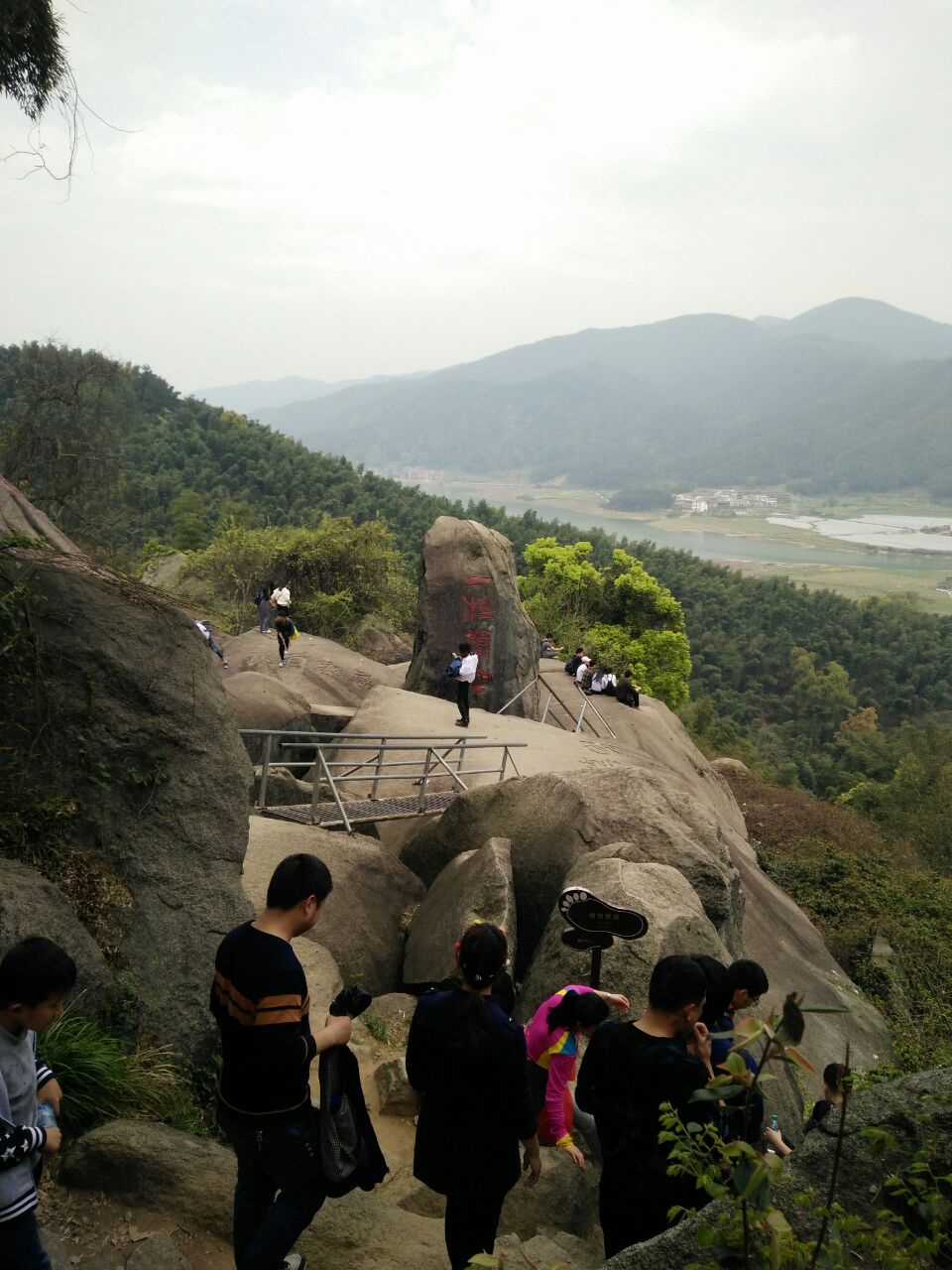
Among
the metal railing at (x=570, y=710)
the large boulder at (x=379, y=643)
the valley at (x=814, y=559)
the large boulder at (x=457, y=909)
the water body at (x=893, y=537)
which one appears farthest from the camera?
the water body at (x=893, y=537)

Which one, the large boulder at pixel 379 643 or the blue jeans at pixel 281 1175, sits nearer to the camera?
the blue jeans at pixel 281 1175

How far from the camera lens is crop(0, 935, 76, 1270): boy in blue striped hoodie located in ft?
8.48

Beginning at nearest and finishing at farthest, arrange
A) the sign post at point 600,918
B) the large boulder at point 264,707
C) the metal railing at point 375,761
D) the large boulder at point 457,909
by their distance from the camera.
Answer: the sign post at point 600,918 → the large boulder at point 457,909 → the metal railing at point 375,761 → the large boulder at point 264,707

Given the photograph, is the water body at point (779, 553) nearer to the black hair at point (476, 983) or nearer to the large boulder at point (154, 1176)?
the large boulder at point (154, 1176)

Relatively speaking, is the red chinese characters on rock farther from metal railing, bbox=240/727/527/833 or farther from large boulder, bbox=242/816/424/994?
large boulder, bbox=242/816/424/994

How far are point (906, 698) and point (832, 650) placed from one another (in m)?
6.40

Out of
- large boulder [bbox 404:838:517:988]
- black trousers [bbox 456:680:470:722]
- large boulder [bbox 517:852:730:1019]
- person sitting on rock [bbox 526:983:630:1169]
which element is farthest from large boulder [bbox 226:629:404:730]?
person sitting on rock [bbox 526:983:630:1169]

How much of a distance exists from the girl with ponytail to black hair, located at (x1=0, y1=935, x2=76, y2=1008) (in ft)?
3.83

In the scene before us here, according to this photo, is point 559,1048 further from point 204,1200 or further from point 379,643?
point 379,643

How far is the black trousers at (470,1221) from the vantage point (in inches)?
118

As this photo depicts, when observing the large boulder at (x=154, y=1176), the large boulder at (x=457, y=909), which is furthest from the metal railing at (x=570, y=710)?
the large boulder at (x=154, y=1176)

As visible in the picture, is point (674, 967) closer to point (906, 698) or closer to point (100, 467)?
point (100, 467)

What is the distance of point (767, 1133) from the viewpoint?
406cm

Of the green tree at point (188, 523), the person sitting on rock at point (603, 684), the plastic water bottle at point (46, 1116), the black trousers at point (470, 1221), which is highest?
the green tree at point (188, 523)
